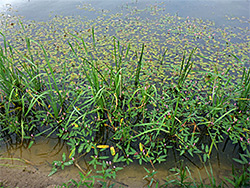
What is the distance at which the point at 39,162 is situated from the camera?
1.88 m

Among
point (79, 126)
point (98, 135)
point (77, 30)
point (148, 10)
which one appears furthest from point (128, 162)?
point (148, 10)

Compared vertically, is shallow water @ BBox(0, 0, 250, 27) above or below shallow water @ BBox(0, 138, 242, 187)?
above

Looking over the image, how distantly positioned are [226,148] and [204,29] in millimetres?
3033

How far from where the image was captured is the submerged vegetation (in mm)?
1895

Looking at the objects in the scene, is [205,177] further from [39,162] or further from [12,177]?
[12,177]

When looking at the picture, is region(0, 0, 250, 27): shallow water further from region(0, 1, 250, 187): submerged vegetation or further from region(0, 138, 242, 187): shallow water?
region(0, 138, 242, 187): shallow water

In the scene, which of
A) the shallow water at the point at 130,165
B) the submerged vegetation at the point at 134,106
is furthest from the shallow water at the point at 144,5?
the shallow water at the point at 130,165

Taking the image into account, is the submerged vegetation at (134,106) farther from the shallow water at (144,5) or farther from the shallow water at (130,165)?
the shallow water at (144,5)

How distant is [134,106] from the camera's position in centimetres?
241

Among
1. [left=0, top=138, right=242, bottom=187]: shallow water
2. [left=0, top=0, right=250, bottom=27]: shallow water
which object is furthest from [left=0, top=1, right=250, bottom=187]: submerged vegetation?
[left=0, top=0, right=250, bottom=27]: shallow water

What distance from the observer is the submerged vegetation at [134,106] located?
1.89m

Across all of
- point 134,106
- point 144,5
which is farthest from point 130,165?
point 144,5

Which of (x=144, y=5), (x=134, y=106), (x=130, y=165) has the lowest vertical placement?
(x=130, y=165)

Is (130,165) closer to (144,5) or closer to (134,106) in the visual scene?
(134,106)
